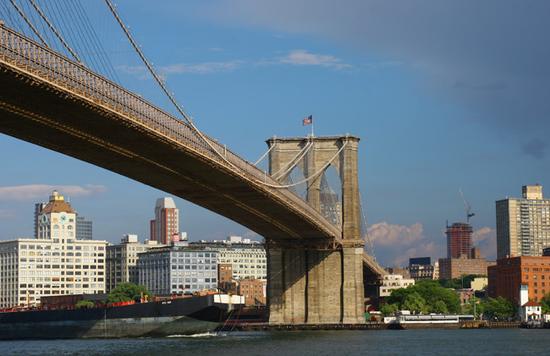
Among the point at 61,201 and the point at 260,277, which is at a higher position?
the point at 61,201

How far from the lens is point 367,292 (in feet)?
373

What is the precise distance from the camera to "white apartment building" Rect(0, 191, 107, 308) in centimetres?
14675

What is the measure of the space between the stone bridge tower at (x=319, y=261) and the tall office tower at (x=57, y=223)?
9700 centimetres

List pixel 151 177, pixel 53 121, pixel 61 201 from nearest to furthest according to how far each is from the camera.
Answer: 1. pixel 53 121
2. pixel 151 177
3. pixel 61 201

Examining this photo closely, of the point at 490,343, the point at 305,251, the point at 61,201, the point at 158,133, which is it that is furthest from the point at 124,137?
the point at 61,201

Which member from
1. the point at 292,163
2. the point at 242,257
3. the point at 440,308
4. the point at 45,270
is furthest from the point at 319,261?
the point at 242,257

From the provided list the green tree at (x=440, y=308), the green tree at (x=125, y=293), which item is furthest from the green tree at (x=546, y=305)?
the green tree at (x=125, y=293)

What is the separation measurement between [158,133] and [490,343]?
20865 mm

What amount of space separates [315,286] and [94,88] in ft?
119

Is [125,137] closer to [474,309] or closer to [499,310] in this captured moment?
[474,309]

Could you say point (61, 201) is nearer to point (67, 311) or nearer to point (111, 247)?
point (111, 247)

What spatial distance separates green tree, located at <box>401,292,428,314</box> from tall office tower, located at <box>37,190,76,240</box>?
72.4 m

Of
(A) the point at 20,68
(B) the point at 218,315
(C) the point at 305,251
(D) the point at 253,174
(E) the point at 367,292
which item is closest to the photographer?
(A) the point at 20,68

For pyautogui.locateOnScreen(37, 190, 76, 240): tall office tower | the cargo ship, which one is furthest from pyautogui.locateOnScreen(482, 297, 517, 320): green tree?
pyautogui.locateOnScreen(37, 190, 76, 240): tall office tower
